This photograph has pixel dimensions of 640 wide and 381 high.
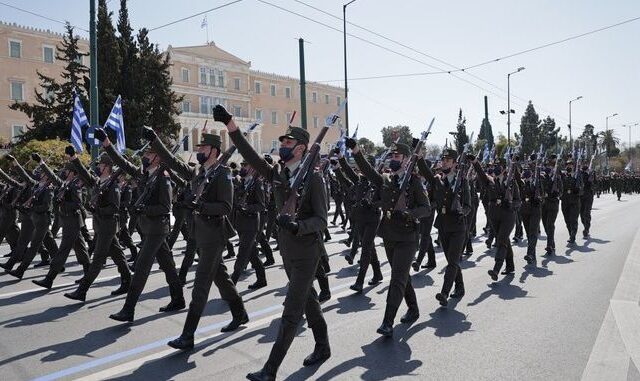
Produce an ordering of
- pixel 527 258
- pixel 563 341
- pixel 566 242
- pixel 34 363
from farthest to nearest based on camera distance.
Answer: pixel 566 242
pixel 527 258
pixel 563 341
pixel 34 363

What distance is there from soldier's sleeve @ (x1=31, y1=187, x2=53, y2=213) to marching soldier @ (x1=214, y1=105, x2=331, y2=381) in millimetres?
5964

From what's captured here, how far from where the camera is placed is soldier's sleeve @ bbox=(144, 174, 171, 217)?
594 centimetres

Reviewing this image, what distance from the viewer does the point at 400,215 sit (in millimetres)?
5461

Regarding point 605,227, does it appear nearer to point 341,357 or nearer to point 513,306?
point 513,306

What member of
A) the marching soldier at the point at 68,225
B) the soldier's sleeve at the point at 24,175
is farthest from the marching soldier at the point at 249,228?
the soldier's sleeve at the point at 24,175

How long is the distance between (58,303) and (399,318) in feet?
14.3

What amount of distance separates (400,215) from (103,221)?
13.1 feet

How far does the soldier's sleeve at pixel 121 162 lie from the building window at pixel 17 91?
→ 45.4 m

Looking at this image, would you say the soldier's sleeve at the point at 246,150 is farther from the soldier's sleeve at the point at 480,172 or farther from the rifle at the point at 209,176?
the soldier's sleeve at the point at 480,172

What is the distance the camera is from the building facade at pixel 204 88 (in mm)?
44312

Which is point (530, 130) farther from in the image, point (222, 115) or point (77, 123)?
point (222, 115)

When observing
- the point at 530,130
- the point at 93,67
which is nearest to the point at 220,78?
the point at 93,67

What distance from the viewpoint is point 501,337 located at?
17.6ft

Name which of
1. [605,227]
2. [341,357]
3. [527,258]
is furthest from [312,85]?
[341,357]
